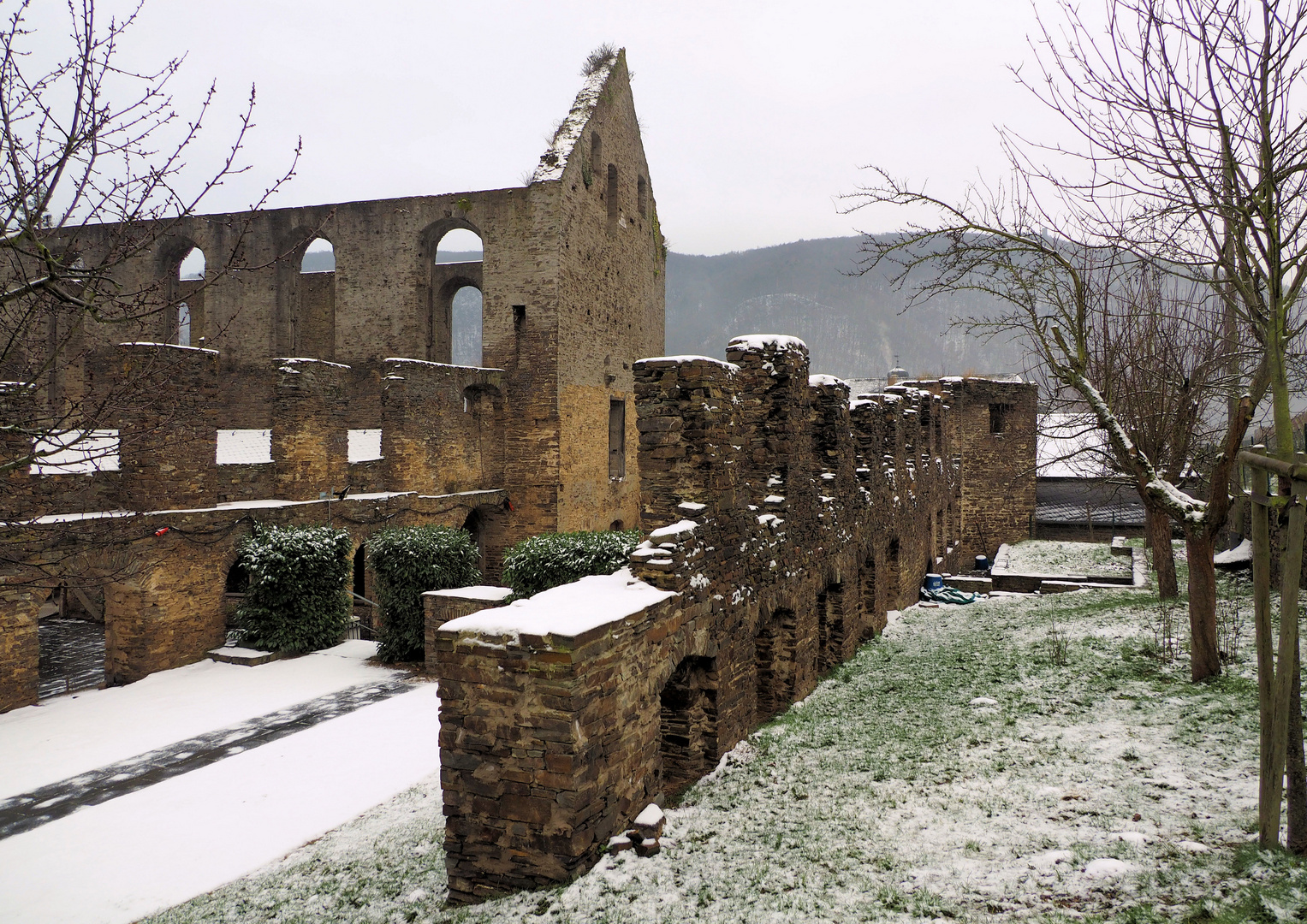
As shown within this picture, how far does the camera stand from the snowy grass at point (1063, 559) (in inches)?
717

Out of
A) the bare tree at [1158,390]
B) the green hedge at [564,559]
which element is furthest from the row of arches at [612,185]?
the bare tree at [1158,390]

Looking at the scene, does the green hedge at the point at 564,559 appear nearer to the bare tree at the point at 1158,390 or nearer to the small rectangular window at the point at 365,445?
the small rectangular window at the point at 365,445

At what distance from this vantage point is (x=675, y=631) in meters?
6.18

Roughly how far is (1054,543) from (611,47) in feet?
63.3

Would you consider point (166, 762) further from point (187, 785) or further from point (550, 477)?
point (550, 477)

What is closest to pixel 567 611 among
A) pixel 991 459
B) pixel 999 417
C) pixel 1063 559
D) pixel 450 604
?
pixel 450 604

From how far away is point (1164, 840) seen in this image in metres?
4.59

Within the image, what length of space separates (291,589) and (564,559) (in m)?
4.76

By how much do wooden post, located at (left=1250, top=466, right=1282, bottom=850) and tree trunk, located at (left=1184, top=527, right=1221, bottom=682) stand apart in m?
3.36

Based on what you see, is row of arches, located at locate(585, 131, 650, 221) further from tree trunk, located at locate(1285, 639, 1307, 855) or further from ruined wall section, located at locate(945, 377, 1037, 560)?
tree trunk, located at locate(1285, 639, 1307, 855)

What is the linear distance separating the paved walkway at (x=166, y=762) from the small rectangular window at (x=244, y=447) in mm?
6058

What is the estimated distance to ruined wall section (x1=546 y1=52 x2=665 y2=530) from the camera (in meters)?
19.9

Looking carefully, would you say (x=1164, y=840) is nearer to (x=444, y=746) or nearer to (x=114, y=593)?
(x=444, y=746)

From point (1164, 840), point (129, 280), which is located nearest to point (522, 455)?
point (129, 280)
